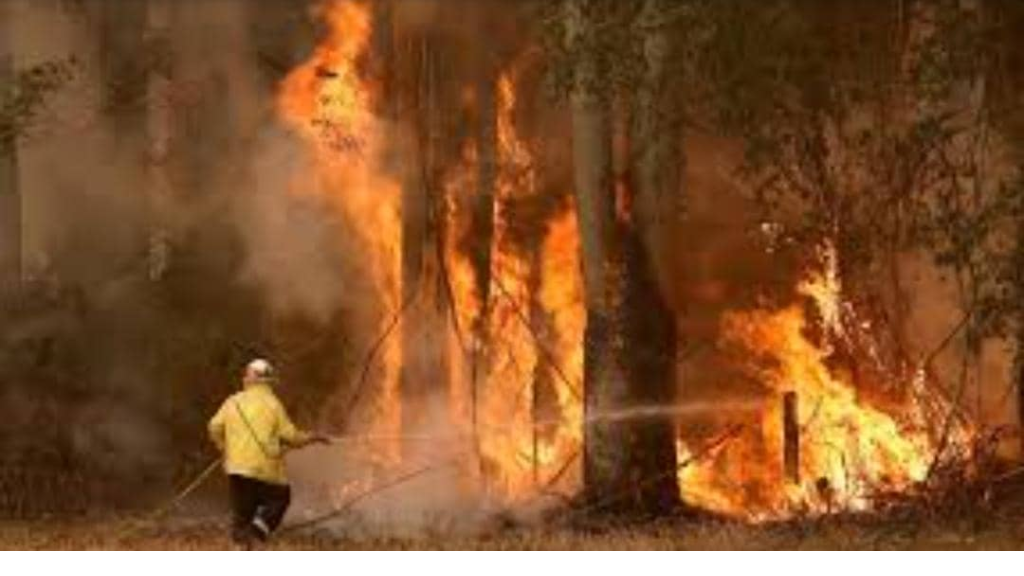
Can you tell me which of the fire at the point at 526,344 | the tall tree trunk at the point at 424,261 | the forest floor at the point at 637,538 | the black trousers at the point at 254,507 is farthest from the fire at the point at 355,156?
the black trousers at the point at 254,507

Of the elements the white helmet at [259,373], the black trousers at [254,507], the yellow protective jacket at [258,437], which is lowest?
the black trousers at [254,507]

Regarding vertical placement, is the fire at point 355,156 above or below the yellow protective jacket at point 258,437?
above

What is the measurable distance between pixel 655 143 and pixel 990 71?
2.89 m

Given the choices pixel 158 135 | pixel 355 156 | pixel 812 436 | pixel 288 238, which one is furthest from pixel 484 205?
pixel 812 436

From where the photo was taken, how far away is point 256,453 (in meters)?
14.4

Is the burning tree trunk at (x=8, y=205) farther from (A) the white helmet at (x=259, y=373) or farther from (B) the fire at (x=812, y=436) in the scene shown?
(A) the white helmet at (x=259, y=373)

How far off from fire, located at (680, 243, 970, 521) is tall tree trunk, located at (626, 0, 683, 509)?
84 centimetres

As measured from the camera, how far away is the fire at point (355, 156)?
70.2ft

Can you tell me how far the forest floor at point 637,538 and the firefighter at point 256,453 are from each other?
0.23 m

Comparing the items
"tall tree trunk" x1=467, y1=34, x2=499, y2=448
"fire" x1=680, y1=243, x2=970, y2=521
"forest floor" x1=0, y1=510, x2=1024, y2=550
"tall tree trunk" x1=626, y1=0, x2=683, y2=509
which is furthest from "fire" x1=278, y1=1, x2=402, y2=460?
"forest floor" x1=0, y1=510, x2=1024, y2=550

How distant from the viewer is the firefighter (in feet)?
47.2

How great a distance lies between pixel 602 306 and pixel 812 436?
2440 millimetres
